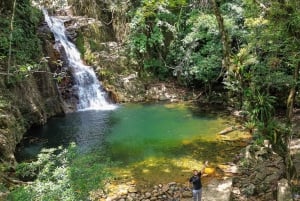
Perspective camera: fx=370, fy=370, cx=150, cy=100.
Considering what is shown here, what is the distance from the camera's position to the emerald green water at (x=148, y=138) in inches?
508

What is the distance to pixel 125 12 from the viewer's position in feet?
85.0

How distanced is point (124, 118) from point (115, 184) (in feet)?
26.7

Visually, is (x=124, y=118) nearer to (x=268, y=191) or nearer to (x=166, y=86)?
(x=166, y=86)

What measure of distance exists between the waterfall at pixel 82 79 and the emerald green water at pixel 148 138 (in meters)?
1.45

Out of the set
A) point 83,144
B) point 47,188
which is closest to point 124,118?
point 83,144

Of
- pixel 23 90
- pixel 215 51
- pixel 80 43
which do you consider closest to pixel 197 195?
pixel 23 90

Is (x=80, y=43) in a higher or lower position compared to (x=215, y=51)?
higher

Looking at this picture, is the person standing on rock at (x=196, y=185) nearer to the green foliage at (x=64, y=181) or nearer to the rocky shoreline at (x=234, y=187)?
the rocky shoreline at (x=234, y=187)

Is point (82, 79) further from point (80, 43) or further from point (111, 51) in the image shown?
point (111, 51)

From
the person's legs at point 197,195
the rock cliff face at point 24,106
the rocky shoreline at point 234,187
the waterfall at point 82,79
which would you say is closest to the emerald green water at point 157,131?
the waterfall at point 82,79

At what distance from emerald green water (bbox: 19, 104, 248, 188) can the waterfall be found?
1.45 m

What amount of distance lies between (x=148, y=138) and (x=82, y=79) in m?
8.44

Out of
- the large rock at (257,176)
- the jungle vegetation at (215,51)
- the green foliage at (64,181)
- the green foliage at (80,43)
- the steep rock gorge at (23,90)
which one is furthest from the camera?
the green foliage at (80,43)

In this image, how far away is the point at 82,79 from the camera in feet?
75.9
